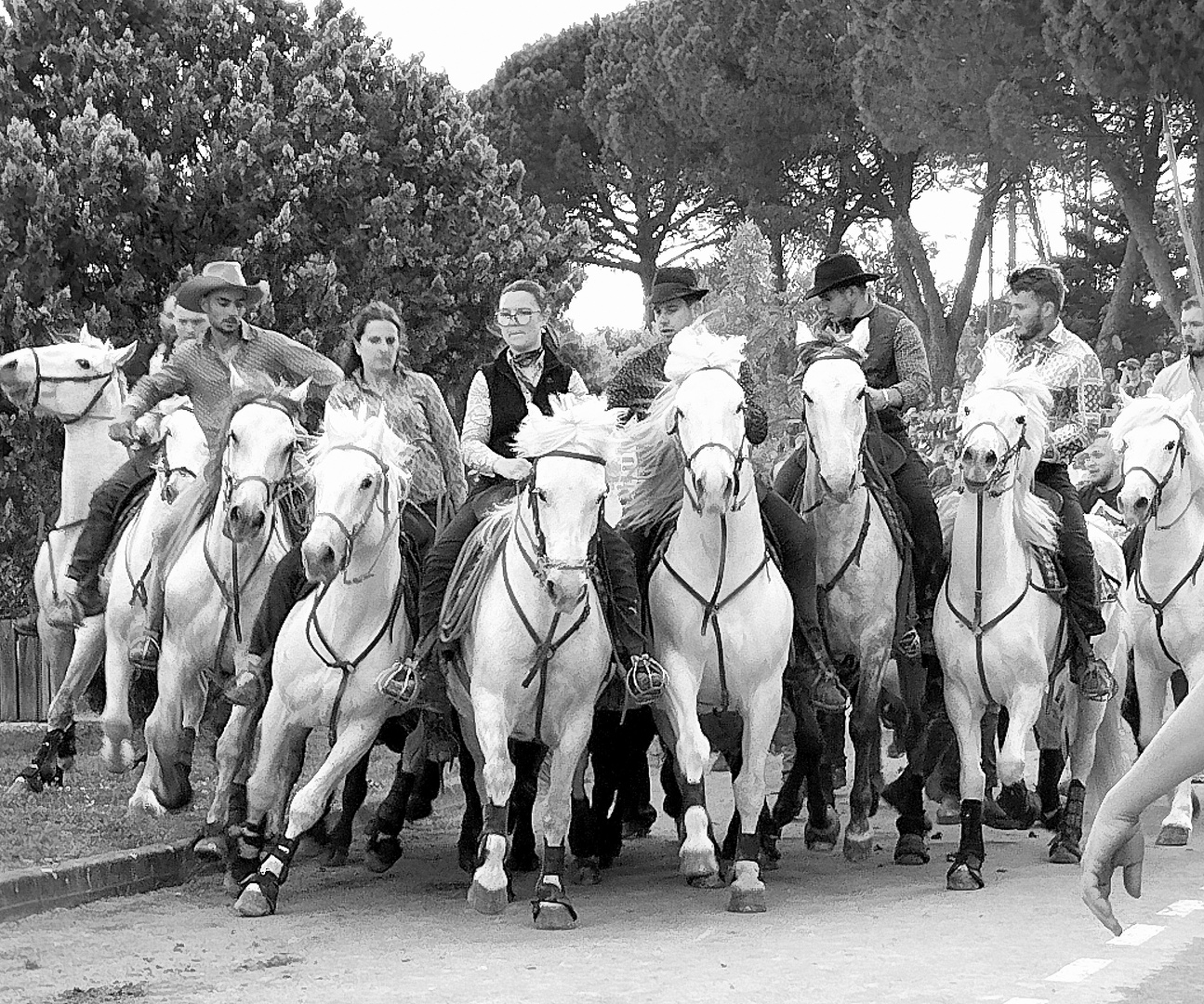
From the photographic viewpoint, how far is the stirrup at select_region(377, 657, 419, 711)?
7922mm

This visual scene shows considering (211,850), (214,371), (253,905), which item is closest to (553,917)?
(253,905)

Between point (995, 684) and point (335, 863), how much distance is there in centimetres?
336

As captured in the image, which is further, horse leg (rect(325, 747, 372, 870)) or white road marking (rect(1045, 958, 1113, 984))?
horse leg (rect(325, 747, 372, 870))

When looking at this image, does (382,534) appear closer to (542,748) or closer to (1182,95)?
(542,748)

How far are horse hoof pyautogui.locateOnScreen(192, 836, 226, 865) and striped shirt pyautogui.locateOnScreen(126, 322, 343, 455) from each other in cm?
213

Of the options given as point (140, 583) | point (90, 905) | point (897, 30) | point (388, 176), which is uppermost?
point (897, 30)

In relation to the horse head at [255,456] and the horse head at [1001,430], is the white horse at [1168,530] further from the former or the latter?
the horse head at [255,456]

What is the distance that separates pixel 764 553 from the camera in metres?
8.35

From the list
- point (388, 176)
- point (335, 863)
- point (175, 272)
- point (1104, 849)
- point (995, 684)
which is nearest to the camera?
point (1104, 849)

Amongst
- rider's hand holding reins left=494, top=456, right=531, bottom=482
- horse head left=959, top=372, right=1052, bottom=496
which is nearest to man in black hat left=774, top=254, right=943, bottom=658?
horse head left=959, top=372, right=1052, bottom=496

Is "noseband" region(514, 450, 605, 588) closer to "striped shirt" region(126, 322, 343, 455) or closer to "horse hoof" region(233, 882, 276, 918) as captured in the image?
"horse hoof" region(233, 882, 276, 918)

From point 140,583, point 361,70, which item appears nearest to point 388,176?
point 361,70

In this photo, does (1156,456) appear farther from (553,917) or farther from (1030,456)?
(553,917)

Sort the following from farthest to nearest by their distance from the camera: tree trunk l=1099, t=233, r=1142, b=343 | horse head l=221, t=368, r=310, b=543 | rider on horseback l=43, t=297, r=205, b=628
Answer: tree trunk l=1099, t=233, r=1142, b=343, rider on horseback l=43, t=297, r=205, b=628, horse head l=221, t=368, r=310, b=543
